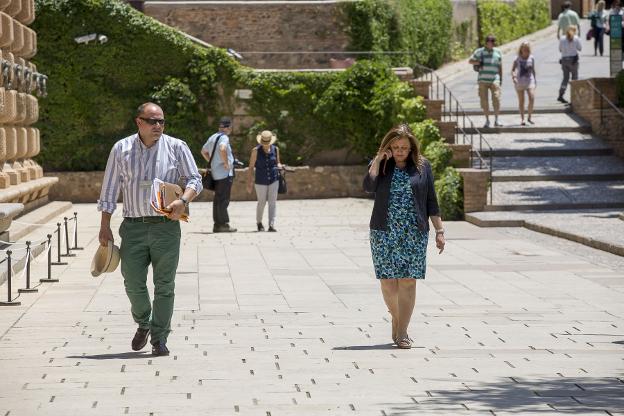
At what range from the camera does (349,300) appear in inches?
546

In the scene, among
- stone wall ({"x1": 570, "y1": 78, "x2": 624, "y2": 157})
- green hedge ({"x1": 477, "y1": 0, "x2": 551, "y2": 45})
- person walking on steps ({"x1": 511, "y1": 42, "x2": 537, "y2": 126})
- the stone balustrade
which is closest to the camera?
the stone balustrade

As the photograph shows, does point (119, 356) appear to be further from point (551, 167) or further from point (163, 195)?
point (551, 167)

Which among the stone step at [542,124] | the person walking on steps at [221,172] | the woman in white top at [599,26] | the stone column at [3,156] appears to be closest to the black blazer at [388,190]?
the stone column at [3,156]

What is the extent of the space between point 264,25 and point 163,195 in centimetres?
2947

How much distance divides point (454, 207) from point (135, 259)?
14.8m

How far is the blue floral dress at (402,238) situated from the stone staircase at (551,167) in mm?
12282

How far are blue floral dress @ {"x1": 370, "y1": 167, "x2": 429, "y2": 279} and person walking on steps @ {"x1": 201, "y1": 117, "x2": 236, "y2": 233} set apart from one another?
11.8 m

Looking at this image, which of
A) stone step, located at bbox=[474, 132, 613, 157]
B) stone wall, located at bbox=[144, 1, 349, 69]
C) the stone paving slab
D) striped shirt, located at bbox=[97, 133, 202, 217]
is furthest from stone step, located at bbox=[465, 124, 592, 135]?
striped shirt, located at bbox=[97, 133, 202, 217]

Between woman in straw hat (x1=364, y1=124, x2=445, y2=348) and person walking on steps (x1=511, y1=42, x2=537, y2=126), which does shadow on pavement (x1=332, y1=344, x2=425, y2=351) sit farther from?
person walking on steps (x1=511, y1=42, x2=537, y2=126)

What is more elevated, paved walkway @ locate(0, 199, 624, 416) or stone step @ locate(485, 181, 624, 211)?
stone step @ locate(485, 181, 624, 211)

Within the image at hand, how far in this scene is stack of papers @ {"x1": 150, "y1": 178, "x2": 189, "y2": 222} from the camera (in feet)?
33.7

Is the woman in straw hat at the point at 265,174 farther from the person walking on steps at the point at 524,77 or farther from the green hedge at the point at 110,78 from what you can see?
the green hedge at the point at 110,78

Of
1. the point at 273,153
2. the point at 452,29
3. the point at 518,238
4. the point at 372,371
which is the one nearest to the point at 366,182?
the point at 372,371

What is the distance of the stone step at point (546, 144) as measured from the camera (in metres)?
28.6
